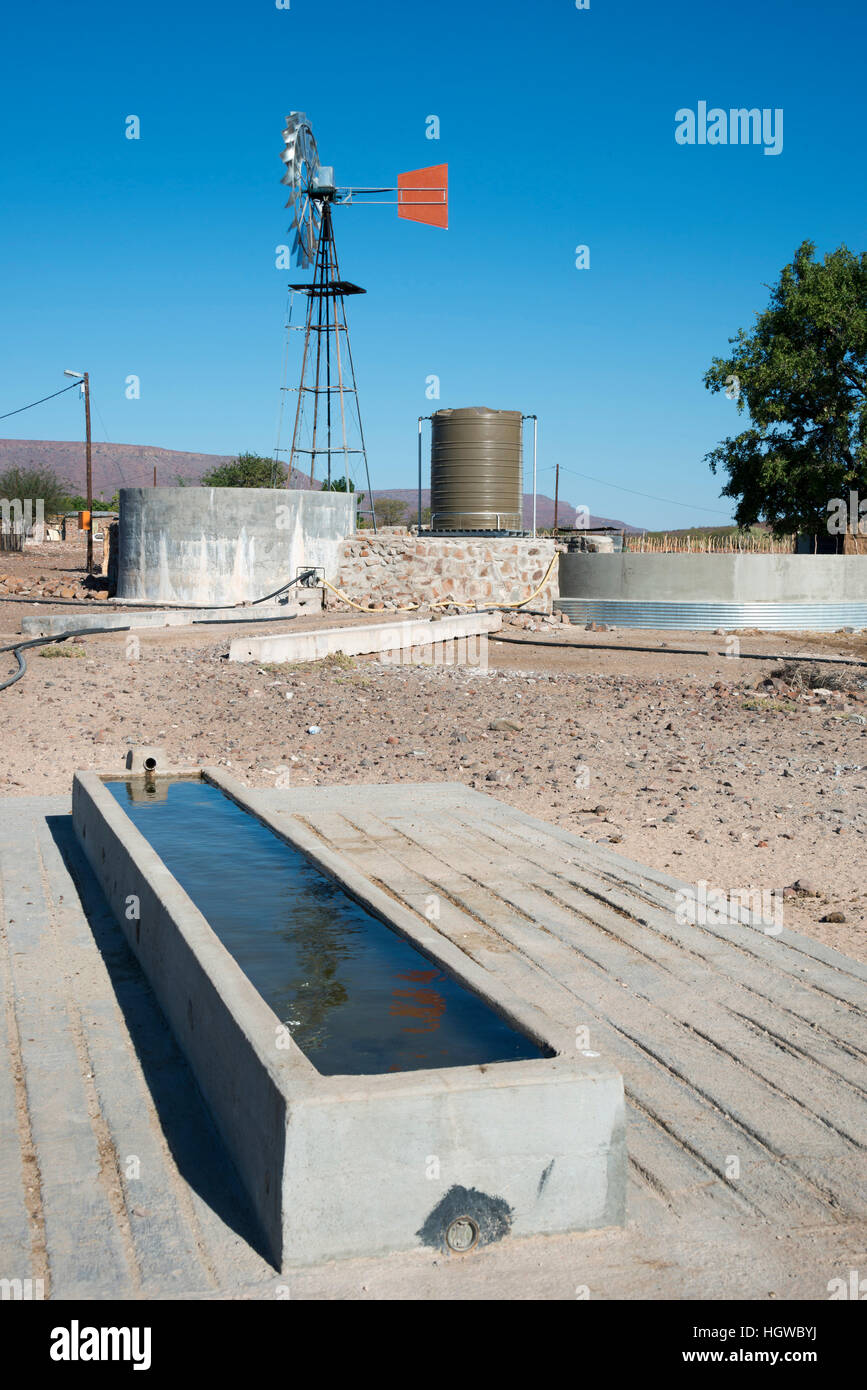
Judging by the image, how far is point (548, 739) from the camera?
10.8 m

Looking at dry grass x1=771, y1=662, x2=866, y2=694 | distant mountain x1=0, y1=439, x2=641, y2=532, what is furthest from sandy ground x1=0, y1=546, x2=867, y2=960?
distant mountain x1=0, y1=439, x2=641, y2=532

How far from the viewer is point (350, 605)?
2269 centimetres

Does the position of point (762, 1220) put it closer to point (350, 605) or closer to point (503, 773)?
point (503, 773)

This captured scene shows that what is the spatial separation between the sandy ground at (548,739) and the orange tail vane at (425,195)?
49.4 ft

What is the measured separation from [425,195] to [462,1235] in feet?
92.3

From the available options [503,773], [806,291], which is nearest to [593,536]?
[806,291]

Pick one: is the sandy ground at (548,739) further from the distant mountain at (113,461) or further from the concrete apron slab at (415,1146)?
the distant mountain at (113,461)

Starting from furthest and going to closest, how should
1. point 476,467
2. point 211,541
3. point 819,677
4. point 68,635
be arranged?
point 476,467 → point 211,541 → point 68,635 → point 819,677

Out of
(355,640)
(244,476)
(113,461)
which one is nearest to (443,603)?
(355,640)

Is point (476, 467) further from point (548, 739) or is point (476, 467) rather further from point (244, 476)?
point (244, 476)

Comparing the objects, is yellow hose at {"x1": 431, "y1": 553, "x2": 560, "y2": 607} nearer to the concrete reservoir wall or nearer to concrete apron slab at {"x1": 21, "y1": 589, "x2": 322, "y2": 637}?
concrete apron slab at {"x1": 21, "y1": 589, "x2": 322, "y2": 637}

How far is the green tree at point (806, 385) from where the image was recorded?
30.2m

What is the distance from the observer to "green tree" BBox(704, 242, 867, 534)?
98.9 feet

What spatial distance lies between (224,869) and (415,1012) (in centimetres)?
207
